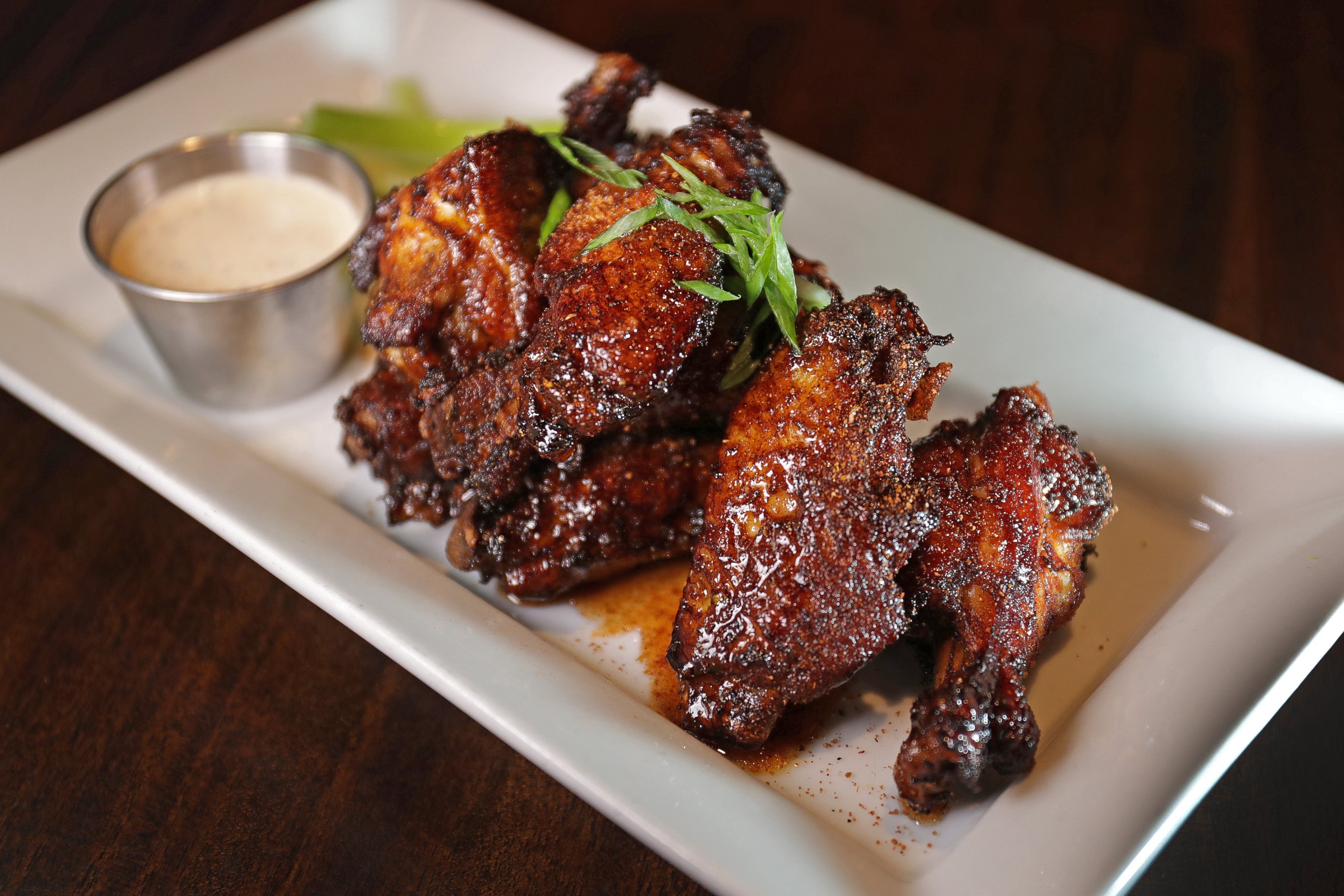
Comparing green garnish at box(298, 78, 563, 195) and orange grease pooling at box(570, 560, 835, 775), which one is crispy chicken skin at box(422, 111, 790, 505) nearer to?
orange grease pooling at box(570, 560, 835, 775)

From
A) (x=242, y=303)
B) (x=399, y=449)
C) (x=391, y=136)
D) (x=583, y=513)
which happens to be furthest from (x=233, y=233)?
(x=583, y=513)

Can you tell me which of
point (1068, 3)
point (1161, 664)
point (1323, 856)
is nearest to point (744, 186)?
point (1161, 664)

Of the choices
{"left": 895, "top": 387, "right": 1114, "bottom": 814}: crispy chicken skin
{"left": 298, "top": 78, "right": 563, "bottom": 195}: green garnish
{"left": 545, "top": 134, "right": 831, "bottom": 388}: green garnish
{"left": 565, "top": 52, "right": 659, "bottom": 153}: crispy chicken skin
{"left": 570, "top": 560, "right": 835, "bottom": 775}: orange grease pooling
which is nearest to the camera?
{"left": 895, "top": 387, "right": 1114, "bottom": 814}: crispy chicken skin

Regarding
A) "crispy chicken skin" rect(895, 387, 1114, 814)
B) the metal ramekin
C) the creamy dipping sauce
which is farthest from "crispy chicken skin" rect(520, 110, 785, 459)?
the creamy dipping sauce

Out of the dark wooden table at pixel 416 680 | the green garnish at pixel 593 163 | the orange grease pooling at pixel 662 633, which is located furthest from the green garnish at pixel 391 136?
the orange grease pooling at pixel 662 633

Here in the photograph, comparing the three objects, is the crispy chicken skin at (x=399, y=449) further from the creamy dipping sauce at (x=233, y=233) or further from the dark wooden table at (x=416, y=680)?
the creamy dipping sauce at (x=233, y=233)

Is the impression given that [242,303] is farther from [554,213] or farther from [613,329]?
[613,329]
